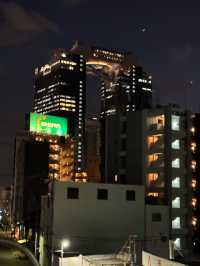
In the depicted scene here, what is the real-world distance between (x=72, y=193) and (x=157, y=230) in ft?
46.9

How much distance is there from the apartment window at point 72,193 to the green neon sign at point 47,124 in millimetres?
81698

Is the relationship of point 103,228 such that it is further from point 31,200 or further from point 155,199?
point 31,200

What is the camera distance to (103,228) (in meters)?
56.8

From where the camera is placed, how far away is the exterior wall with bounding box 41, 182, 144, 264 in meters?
54.1

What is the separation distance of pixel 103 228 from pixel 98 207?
2872 mm

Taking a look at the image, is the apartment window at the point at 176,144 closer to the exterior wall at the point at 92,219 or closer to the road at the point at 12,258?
the exterior wall at the point at 92,219

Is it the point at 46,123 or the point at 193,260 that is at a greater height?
the point at 46,123

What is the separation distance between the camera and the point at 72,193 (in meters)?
55.1

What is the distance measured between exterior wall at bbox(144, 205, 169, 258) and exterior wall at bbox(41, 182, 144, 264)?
3.28ft

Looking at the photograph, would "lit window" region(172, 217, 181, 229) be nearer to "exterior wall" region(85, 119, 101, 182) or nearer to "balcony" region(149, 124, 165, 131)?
"balcony" region(149, 124, 165, 131)

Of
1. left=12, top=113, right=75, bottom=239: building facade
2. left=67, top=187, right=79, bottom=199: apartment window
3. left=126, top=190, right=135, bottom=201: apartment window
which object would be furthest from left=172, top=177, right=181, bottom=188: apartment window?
left=12, top=113, right=75, bottom=239: building facade

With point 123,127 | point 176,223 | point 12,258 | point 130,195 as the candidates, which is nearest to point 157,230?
point 176,223

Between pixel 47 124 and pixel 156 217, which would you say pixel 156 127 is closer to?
pixel 156 217

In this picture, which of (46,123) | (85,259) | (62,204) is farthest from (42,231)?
(46,123)
